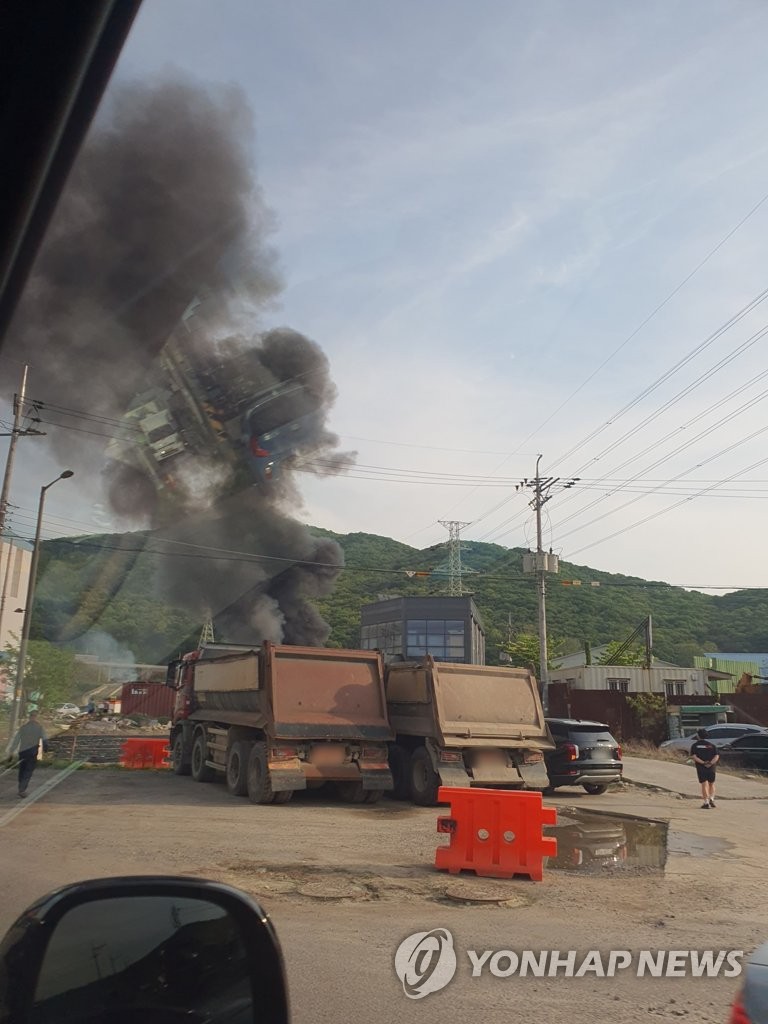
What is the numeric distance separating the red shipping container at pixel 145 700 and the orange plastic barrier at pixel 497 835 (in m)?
26.0

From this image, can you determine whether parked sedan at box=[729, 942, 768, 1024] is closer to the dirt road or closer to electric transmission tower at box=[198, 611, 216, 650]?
the dirt road

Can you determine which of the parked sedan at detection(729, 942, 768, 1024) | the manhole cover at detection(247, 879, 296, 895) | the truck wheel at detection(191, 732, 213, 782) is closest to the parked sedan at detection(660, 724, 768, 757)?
the truck wheel at detection(191, 732, 213, 782)

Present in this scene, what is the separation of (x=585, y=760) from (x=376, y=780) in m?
4.06

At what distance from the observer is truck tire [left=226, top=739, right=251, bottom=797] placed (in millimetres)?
13180

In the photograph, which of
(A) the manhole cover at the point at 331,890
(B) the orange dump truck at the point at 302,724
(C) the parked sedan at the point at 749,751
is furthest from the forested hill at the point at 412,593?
(A) the manhole cover at the point at 331,890

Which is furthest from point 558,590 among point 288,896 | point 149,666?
point 288,896

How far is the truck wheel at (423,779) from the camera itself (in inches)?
503

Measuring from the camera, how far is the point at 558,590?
56594 mm

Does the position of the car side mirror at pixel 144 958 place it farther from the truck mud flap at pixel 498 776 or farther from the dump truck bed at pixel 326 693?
the truck mud flap at pixel 498 776

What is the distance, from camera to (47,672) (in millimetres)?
25953

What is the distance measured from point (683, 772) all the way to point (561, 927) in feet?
50.4

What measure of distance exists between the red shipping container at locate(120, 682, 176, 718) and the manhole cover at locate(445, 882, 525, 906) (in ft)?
87.1

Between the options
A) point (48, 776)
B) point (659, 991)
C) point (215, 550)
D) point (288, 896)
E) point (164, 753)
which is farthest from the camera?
point (215, 550)

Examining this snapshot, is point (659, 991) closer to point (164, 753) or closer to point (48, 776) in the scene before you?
point (48, 776)
